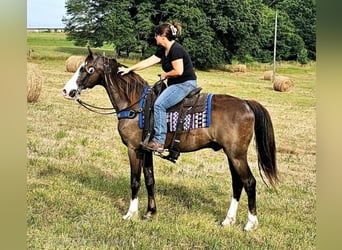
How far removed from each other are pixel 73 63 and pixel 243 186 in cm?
156

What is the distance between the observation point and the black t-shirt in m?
2.72

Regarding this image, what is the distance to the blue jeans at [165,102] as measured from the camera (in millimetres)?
2734

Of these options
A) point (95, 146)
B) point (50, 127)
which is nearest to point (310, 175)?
point (95, 146)

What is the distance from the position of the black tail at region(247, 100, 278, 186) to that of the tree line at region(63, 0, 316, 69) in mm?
502

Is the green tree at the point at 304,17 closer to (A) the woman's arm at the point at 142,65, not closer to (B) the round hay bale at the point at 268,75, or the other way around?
(B) the round hay bale at the point at 268,75

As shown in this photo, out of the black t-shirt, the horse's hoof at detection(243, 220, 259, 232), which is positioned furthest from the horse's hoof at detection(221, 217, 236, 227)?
the black t-shirt

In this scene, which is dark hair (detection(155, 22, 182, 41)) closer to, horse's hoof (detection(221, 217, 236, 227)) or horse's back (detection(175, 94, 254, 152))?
horse's back (detection(175, 94, 254, 152))

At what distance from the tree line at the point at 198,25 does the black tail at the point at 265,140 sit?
502mm

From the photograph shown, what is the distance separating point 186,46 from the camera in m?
2.98

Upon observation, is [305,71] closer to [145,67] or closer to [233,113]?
[233,113]

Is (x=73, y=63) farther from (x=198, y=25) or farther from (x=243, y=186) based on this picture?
(x=243, y=186)

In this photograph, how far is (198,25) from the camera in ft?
9.89

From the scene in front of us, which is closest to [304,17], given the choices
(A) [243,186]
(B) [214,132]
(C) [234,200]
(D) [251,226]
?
(B) [214,132]
